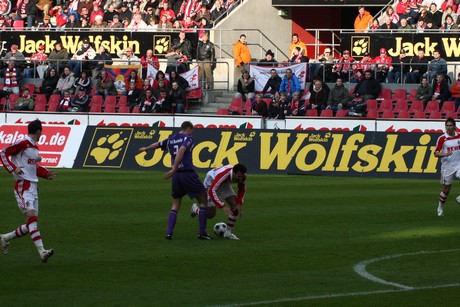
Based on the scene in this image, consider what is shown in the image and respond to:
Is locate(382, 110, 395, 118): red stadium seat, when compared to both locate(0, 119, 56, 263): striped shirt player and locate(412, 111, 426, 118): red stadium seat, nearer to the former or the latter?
locate(412, 111, 426, 118): red stadium seat

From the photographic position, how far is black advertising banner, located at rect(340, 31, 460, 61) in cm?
3791

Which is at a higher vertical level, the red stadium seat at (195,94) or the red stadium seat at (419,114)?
the red stadium seat at (195,94)

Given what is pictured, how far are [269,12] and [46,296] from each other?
33604 mm

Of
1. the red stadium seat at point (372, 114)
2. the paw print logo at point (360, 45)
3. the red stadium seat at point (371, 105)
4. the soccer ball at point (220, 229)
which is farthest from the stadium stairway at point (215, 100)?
the soccer ball at point (220, 229)

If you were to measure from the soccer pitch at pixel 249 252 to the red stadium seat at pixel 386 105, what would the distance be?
31.0 ft

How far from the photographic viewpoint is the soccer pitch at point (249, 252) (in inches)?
522

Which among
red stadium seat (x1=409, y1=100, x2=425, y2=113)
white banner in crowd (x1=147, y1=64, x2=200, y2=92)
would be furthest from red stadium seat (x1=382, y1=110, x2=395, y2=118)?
white banner in crowd (x1=147, y1=64, x2=200, y2=92)

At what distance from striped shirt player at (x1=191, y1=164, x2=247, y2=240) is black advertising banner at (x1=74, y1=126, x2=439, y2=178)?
40.6 feet

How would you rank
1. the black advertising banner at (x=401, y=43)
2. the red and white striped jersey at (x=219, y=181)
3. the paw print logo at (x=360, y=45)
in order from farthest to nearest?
the paw print logo at (x=360, y=45), the black advertising banner at (x=401, y=43), the red and white striped jersey at (x=219, y=181)

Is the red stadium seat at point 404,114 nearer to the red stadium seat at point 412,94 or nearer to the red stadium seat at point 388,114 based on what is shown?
the red stadium seat at point 388,114

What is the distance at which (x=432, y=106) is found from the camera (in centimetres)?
3503

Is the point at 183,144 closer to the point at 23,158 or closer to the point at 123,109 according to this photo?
the point at 23,158

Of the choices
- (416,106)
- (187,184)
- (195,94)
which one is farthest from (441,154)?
(195,94)

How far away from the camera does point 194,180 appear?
1789cm
